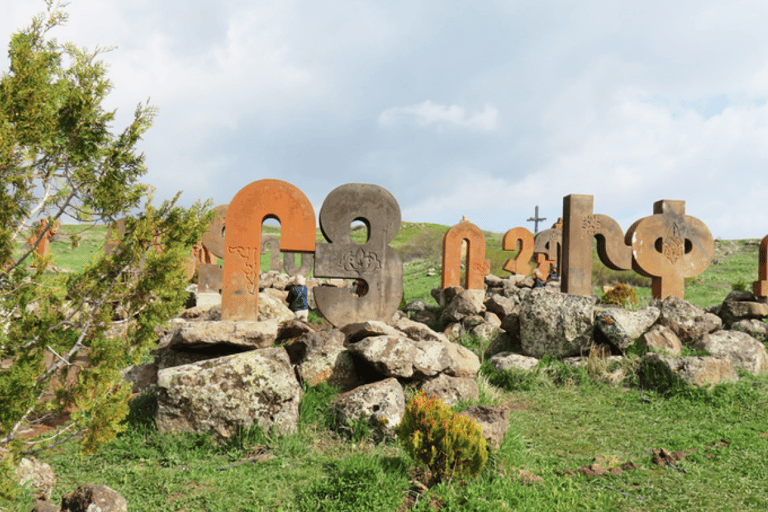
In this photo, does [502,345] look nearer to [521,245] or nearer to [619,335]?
[619,335]

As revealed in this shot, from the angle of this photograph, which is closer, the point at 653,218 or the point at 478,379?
the point at 478,379

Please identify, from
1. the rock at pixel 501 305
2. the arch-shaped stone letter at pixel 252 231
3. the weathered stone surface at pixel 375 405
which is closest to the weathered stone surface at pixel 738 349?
the rock at pixel 501 305

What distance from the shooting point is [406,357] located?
656 cm

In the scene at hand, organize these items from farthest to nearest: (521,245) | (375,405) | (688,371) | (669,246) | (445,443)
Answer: (521,245) → (669,246) → (688,371) → (375,405) → (445,443)

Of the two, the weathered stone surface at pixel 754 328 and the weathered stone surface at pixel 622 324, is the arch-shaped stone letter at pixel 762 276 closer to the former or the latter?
the weathered stone surface at pixel 754 328

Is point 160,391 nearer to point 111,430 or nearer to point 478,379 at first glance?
point 111,430

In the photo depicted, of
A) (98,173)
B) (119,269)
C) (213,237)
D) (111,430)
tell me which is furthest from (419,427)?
(213,237)

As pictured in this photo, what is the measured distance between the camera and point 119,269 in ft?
12.4

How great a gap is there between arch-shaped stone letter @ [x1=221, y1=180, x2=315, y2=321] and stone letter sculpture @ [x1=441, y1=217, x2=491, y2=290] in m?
8.21

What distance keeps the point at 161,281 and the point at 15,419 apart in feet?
4.18

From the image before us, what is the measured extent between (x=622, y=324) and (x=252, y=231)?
6687mm

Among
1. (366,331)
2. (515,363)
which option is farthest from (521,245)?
(366,331)

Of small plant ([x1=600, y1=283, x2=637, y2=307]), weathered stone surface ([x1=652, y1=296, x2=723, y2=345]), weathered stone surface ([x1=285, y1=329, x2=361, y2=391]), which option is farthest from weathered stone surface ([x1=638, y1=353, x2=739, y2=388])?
weathered stone surface ([x1=285, y1=329, x2=361, y2=391])

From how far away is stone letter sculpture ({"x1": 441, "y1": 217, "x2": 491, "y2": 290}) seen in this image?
15.4 m
